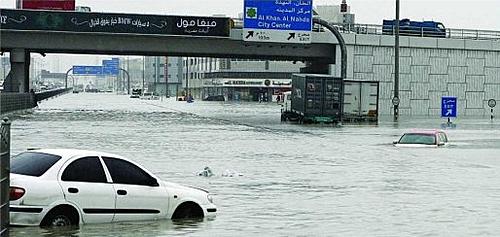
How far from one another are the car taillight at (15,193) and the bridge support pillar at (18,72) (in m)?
58.1

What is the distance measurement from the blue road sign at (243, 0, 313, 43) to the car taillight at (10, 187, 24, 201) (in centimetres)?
5116

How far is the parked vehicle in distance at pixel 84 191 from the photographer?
13000 millimetres

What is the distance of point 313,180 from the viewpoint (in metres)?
23.5

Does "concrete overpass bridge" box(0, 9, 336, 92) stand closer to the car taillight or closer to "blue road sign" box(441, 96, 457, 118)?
"blue road sign" box(441, 96, 457, 118)

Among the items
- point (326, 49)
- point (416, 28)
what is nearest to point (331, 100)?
point (326, 49)

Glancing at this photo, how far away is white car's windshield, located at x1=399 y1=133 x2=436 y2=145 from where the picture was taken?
3875 centimetres

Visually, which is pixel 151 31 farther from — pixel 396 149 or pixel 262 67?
pixel 262 67

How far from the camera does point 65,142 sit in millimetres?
35594

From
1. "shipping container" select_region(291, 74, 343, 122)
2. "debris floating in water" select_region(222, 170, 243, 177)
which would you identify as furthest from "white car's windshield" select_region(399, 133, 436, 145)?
"shipping container" select_region(291, 74, 343, 122)

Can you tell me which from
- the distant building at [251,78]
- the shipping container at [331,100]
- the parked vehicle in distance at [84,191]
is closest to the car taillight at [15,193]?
the parked vehicle in distance at [84,191]

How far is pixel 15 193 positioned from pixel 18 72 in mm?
62224

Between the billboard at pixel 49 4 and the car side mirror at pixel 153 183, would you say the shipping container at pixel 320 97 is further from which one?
the car side mirror at pixel 153 183

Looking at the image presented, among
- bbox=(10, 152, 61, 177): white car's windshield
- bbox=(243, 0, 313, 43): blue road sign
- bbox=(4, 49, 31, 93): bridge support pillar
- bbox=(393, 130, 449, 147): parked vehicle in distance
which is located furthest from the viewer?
bbox=(4, 49, 31, 93): bridge support pillar

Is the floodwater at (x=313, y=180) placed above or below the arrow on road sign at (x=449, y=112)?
below
